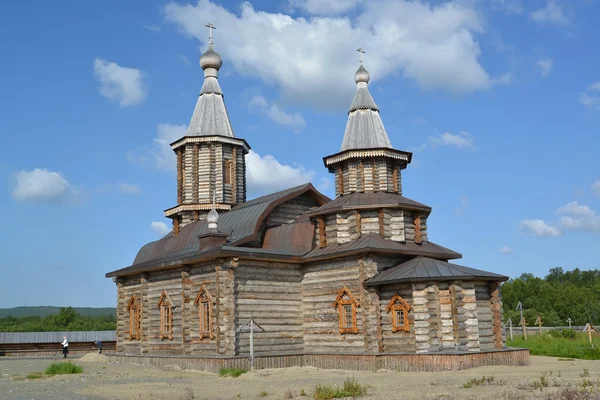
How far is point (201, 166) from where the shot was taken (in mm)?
31438

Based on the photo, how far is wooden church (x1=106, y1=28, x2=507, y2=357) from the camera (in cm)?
2145

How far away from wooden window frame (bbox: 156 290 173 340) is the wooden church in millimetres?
48

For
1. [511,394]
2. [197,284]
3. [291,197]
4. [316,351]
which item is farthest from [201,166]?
[511,394]

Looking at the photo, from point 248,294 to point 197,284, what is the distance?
2.55 meters

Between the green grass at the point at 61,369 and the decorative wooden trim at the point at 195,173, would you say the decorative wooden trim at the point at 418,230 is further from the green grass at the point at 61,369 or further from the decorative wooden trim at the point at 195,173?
the green grass at the point at 61,369

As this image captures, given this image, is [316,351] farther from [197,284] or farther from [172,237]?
[172,237]

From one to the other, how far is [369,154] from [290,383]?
35.6 ft

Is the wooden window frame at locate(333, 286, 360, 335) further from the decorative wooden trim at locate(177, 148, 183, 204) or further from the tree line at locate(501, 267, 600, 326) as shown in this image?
the tree line at locate(501, 267, 600, 326)

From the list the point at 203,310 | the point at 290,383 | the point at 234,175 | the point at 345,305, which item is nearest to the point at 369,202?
the point at 345,305

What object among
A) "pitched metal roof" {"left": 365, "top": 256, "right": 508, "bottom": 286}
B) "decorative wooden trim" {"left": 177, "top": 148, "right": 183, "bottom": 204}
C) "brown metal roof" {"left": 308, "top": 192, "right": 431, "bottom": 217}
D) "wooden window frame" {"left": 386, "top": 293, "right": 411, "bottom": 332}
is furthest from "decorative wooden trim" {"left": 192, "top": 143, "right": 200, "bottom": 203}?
"wooden window frame" {"left": 386, "top": 293, "right": 411, "bottom": 332}

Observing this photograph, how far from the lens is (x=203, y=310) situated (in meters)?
24.8

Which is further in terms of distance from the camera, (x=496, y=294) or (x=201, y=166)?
(x=201, y=166)

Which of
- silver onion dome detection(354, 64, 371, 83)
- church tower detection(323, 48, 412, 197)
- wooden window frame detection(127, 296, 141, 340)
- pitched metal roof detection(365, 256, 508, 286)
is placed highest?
silver onion dome detection(354, 64, 371, 83)

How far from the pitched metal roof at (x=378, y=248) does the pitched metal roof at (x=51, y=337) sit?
81.1 ft
